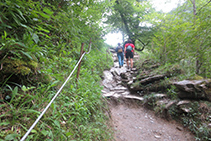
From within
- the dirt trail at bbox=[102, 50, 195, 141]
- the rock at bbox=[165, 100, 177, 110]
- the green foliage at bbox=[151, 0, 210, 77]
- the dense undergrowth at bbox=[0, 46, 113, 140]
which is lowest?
the dirt trail at bbox=[102, 50, 195, 141]

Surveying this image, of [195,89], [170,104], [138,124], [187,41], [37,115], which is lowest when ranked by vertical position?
[138,124]

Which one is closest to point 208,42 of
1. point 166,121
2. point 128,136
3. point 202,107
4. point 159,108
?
point 202,107

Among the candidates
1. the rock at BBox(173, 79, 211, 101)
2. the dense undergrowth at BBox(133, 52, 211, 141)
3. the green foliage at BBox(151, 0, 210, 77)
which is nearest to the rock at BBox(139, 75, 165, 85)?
the dense undergrowth at BBox(133, 52, 211, 141)

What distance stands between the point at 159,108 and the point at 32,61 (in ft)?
15.5

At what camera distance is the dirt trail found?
328 cm

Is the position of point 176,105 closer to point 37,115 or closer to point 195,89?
point 195,89

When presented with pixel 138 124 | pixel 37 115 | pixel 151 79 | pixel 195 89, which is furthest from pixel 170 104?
pixel 37 115

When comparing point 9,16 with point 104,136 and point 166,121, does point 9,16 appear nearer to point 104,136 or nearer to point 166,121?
point 104,136

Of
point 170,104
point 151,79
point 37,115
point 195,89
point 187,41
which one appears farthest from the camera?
point 151,79

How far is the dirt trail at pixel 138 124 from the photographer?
328cm

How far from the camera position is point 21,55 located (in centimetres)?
163

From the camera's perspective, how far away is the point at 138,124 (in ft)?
13.1

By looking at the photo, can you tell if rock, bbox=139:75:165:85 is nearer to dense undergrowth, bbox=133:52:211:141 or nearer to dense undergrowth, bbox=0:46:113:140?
dense undergrowth, bbox=133:52:211:141

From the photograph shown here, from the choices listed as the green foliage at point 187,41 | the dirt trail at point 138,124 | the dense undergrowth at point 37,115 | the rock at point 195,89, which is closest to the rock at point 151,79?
the dirt trail at point 138,124
